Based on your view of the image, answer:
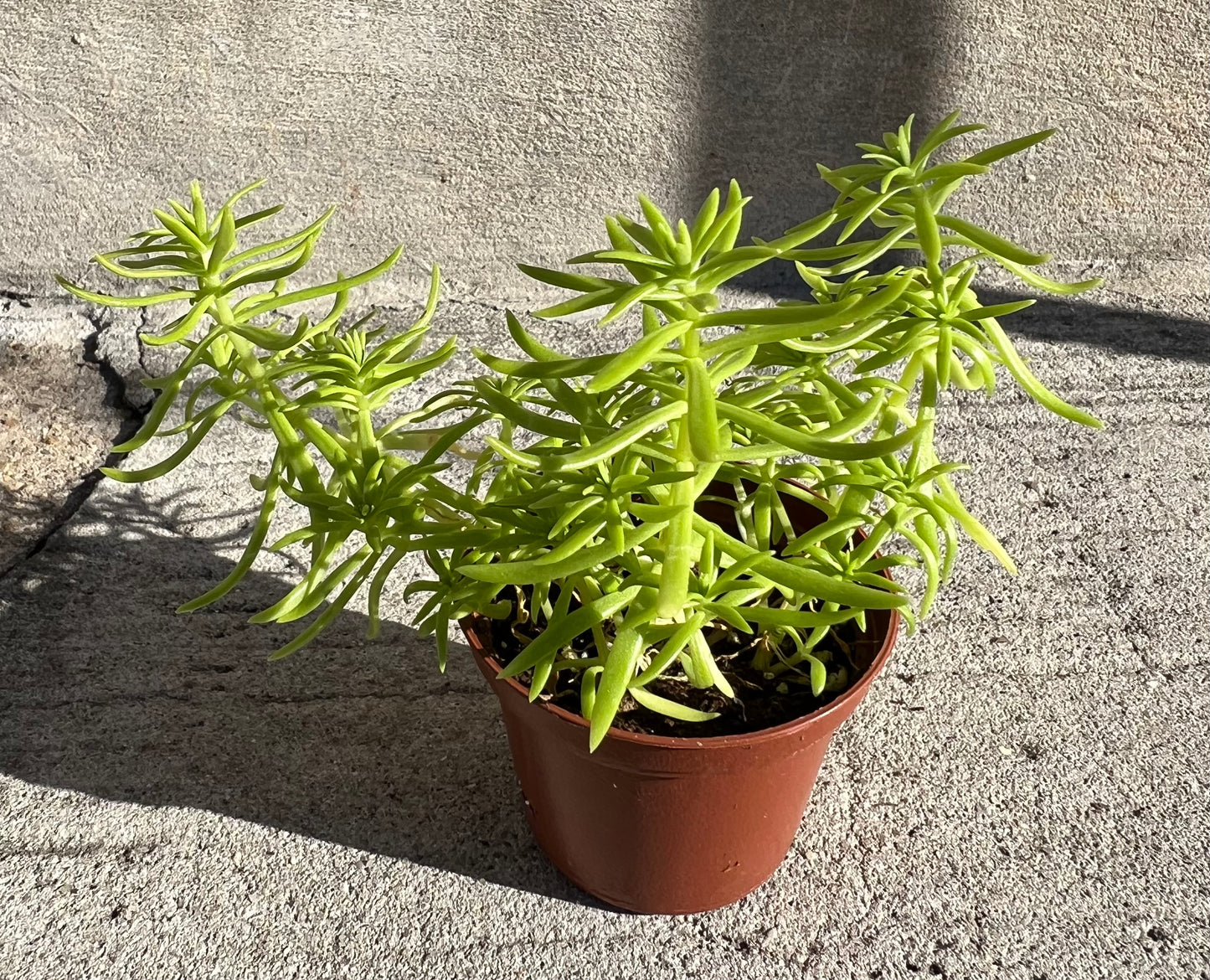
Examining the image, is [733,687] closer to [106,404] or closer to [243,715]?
[243,715]

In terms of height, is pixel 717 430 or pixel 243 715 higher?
pixel 717 430

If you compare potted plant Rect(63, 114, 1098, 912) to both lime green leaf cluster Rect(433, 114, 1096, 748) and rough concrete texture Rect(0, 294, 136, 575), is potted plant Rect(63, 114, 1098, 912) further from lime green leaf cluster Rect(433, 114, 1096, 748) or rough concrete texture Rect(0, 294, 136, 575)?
rough concrete texture Rect(0, 294, 136, 575)

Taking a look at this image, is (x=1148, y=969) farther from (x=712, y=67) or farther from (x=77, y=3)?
(x=77, y=3)

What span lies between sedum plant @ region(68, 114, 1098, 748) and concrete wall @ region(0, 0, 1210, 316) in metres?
1.01

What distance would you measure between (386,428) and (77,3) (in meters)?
1.30

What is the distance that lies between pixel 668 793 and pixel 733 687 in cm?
16

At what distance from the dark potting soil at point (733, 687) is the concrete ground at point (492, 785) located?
0.28 metres

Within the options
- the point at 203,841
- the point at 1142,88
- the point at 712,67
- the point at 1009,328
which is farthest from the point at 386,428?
the point at 1142,88

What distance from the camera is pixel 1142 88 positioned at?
2.22 metres

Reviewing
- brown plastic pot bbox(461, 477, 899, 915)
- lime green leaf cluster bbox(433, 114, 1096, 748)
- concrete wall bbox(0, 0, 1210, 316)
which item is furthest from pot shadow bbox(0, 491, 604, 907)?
concrete wall bbox(0, 0, 1210, 316)

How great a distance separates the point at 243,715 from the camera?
155 centimetres

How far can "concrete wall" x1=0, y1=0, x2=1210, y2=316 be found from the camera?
2037mm

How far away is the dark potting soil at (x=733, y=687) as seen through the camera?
1.19 metres

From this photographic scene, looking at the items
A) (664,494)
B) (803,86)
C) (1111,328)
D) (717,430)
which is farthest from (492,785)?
(1111,328)
